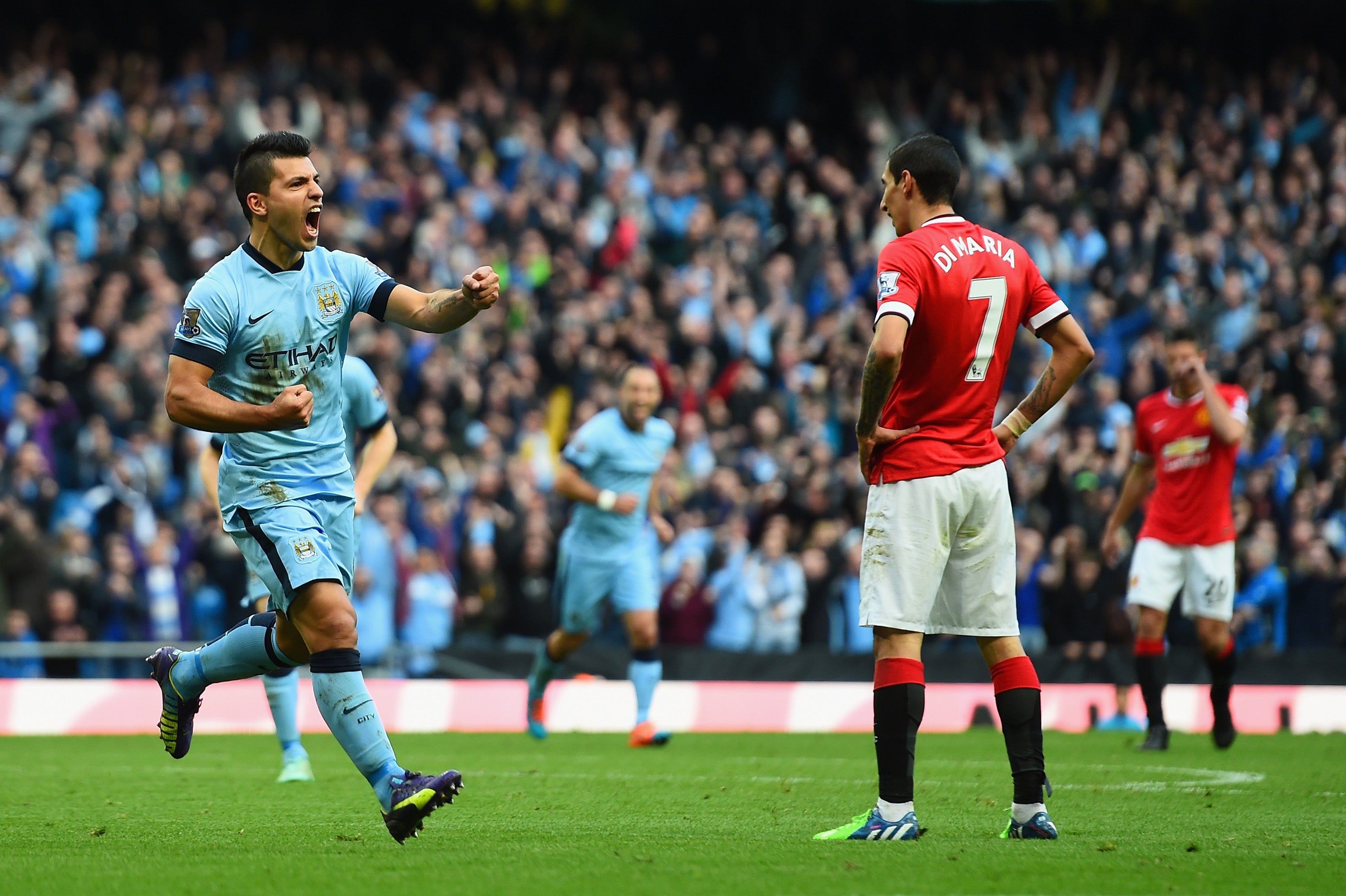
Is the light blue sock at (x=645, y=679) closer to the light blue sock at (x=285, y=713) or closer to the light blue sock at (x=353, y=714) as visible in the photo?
the light blue sock at (x=285, y=713)

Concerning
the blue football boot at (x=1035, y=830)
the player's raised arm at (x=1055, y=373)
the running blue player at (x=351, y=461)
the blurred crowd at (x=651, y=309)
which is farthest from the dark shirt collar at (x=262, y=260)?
the blurred crowd at (x=651, y=309)

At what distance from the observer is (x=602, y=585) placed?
508 inches

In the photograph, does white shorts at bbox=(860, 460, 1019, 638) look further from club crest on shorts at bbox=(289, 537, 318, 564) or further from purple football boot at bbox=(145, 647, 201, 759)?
purple football boot at bbox=(145, 647, 201, 759)

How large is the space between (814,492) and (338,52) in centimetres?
1104

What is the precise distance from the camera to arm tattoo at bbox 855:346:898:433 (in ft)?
20.2

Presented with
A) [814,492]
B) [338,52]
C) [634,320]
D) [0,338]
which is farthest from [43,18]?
[814,492]

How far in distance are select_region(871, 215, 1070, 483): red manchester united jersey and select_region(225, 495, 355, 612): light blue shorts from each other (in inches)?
80.1

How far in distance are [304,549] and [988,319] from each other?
105 inches

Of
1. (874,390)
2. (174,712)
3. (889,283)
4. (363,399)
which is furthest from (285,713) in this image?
(889,283)

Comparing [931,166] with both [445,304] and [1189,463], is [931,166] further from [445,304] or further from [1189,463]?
[1189,463]

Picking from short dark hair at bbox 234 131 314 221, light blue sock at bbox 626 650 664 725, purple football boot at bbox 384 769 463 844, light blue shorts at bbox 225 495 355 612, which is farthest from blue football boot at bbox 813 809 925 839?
light blue sock at bbox 626 650 664 725

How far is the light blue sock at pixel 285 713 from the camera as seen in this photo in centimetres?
952

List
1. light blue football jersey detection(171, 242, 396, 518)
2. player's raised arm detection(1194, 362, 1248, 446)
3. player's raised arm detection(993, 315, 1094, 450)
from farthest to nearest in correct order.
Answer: player's raised arm detection(1194, 362, 1248, 446)
player's raised arm detection(993, 315, 1094, 450)
light blue football jersey detection(171, 242, 396, 518)

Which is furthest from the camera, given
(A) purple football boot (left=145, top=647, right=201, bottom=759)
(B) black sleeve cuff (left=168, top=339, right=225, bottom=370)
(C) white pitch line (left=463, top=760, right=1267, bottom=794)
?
(C) white pitch line (left=463, top=760, right=1267, bottom=794)
